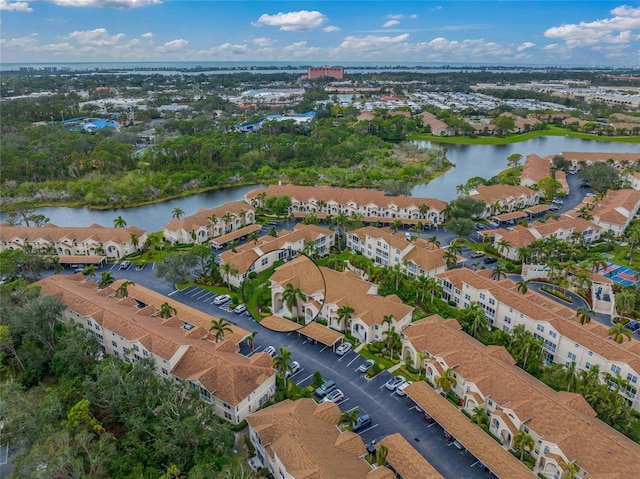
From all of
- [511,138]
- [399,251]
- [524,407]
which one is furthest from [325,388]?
[511,138]

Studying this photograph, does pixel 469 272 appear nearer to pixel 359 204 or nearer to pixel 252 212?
pixel 359 204

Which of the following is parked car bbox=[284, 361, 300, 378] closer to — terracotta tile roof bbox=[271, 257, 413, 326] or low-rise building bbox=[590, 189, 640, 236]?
terracotta tile roof bbox=[271, 257, 413, 326]

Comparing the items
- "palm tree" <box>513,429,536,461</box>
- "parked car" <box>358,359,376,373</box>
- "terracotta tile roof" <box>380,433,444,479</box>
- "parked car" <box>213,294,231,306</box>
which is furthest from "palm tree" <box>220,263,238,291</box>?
"palm tree" <box>513,429,536,461</box>

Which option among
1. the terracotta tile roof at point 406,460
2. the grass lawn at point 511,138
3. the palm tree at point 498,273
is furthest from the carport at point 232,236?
the grass lawn at point 511,138

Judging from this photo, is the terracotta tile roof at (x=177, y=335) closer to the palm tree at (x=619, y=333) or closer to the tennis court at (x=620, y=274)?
the palm tree at (x=619, y=333)

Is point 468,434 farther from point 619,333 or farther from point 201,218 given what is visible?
point 201,218
